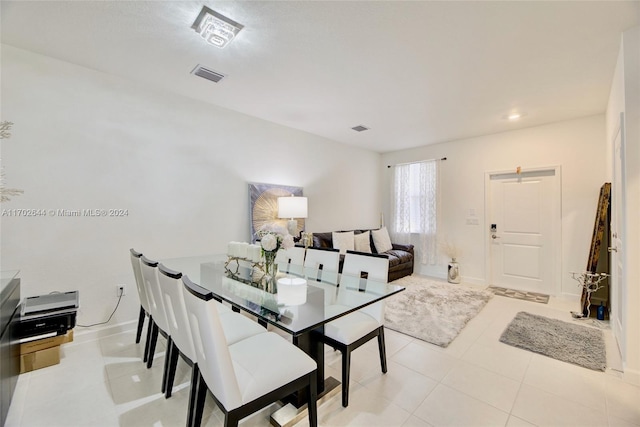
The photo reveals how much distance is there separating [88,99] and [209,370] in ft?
9.32

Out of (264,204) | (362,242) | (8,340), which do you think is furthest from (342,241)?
(8,340)

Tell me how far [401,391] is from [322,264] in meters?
1.24

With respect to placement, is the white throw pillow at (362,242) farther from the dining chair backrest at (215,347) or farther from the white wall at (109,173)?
the dining chair backrest at (215,347)

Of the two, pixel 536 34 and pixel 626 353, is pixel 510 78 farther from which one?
pixel 626 353

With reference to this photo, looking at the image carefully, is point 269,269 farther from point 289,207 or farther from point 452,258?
point 452,258

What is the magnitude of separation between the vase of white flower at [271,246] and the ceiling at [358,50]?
4.91ft

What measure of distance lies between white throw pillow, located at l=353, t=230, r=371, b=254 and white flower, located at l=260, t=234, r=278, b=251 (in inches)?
115

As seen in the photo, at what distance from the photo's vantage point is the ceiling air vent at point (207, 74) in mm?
2537

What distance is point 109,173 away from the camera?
269cm

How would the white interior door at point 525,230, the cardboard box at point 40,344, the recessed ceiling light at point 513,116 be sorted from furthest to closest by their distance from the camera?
the white interior door at point 525,230 → the recessed ceiling light at point 513,116 → the cardboard box at point 40,344

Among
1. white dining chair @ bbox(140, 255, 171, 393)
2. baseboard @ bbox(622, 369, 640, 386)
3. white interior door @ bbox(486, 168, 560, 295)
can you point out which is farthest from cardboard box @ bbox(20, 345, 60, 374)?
white interior door @ bbox(486, 168, 560, 295)

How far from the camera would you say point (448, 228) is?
5102 mm

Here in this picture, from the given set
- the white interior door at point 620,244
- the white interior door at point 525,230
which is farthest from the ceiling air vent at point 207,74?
the white interior door at point 525,230

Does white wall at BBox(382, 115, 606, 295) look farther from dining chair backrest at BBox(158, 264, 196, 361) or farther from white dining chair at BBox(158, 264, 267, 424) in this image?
dining chair backrest at BBox(158, 264, 196, 361)
